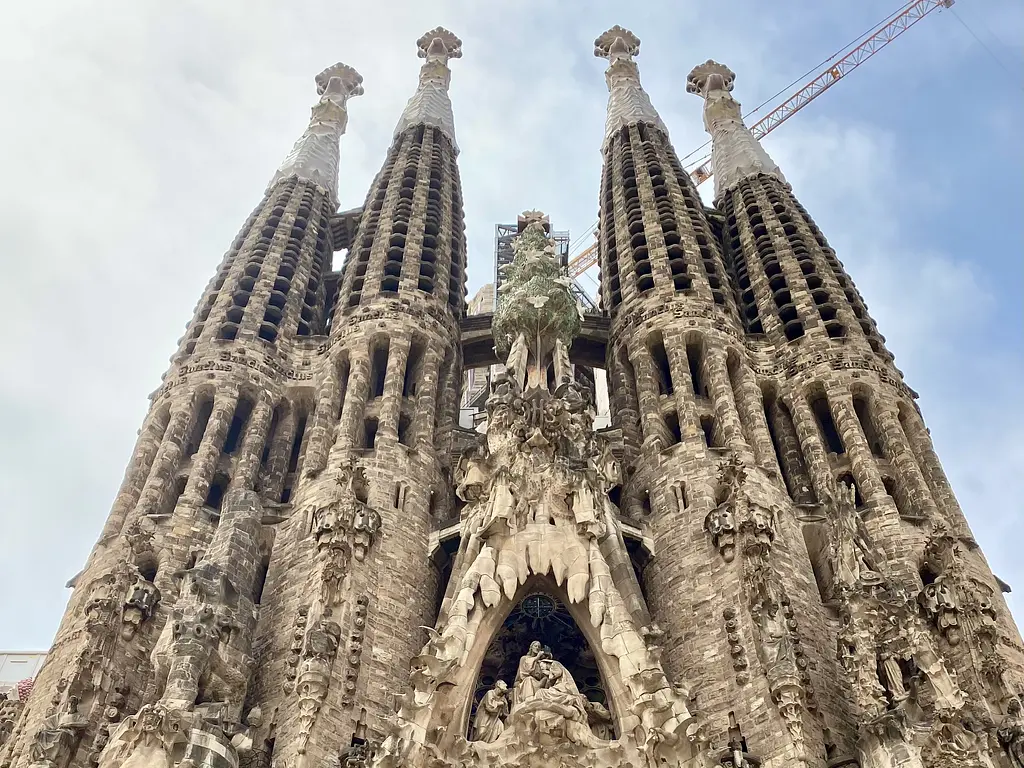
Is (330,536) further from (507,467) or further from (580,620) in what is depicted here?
(580,620)

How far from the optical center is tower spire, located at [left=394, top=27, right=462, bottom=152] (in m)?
46.6

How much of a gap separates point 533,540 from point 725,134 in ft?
93.9

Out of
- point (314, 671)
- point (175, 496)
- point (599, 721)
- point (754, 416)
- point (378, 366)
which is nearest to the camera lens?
point (599, 721)

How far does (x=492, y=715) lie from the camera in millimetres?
19312

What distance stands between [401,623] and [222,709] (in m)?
4.91

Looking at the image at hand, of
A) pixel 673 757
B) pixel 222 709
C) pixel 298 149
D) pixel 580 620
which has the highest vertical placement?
pixel 298 149

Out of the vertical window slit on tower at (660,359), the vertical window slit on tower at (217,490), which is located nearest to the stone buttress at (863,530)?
the vertical window slit on tower at (660,359)

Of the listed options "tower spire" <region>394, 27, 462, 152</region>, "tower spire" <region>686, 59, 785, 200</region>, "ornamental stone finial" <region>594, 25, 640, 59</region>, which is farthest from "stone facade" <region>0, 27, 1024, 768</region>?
"ornamental stone finial" <region>594, 25, 640, 59</region>

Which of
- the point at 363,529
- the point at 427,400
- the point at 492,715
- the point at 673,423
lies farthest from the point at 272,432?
the point at 492,715

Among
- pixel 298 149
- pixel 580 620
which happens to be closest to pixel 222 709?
pixel 580 620

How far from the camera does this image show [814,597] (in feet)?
79.0

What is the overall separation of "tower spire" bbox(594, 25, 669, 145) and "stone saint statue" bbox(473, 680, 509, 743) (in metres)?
31.3

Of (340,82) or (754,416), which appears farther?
(340,82)

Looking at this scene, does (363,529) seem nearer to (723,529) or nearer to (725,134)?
(723,529)
